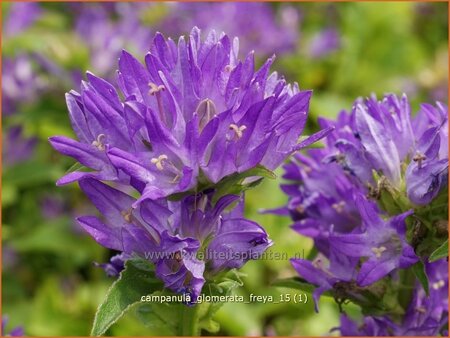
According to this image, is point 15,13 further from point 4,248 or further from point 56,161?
point 4,248

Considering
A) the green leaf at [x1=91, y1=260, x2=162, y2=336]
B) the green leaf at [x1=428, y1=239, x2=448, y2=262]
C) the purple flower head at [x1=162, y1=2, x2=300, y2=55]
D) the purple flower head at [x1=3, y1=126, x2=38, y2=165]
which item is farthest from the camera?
the purple flower head at [x1=162, y1=2, x2=300, y2=55]

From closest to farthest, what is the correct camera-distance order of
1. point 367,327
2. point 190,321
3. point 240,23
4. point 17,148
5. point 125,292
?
point 125,292 < point 190,321 < point 367,327 < point 17,148 < point 240,23

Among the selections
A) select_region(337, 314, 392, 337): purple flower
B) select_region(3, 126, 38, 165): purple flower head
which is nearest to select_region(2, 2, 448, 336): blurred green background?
select_region(3, 126, 38, 165): purple flower head

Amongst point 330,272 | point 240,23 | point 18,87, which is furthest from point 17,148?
point 330,272

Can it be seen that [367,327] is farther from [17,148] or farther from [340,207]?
[17,148]

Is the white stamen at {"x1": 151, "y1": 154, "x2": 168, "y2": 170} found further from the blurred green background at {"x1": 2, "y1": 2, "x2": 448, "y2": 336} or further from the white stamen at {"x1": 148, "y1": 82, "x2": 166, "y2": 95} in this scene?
the blurred green background at {"x1": 2, "y1": 2, "x2": 448, "y2": 336}

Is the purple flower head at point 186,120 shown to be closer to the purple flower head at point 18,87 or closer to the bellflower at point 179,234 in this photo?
the bellflower at point 179,234
